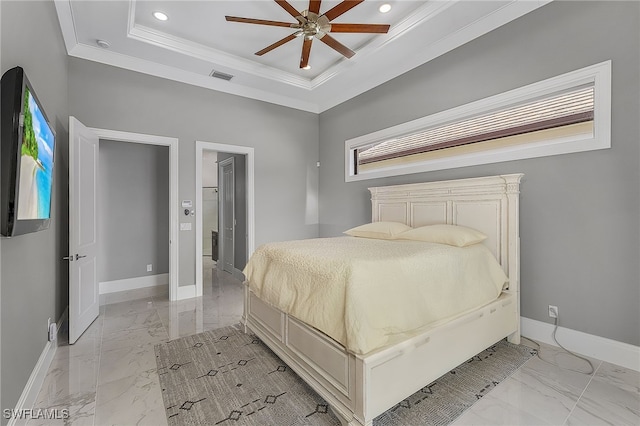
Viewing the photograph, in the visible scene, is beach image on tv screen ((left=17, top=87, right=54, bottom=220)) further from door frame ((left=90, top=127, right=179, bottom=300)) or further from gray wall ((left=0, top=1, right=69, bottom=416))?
door frame ((left=90, top=127, right=179, bottom=300))

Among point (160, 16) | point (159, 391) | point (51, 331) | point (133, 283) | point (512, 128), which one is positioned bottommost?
point (159, 391)

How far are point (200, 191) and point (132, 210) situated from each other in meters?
1.39

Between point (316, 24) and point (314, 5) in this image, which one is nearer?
point (314, 5)

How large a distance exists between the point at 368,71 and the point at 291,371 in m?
3.82

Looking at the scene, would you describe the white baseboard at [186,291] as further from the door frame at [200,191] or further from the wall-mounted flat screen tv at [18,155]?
the wall-mounted flat screen tv at [18,155]

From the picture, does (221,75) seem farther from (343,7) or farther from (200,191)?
(343,7)

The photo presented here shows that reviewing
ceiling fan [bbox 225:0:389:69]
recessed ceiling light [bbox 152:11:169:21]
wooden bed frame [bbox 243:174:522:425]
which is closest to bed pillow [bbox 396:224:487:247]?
wooden bed frame [bbox 243:174:522:425]

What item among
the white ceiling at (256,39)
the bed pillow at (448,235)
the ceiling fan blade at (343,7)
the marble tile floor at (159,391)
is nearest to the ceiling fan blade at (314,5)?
the ceiling fan blade at (343,7)

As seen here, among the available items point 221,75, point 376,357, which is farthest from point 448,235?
point 221,75

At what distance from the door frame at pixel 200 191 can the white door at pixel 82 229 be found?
1174 mm

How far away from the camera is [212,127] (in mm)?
4348

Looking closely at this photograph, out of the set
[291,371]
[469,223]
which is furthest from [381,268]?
[469,223]

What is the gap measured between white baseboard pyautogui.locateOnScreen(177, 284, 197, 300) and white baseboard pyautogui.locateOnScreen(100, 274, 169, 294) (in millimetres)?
1024

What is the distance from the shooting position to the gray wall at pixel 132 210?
4.45 metres
